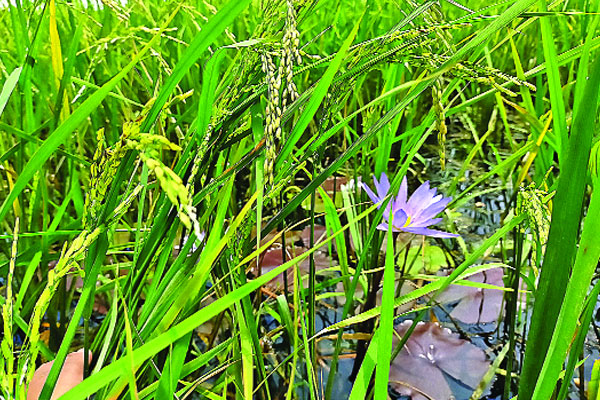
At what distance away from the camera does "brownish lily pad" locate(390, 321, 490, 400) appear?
75 cm

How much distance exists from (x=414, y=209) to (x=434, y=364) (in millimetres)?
237

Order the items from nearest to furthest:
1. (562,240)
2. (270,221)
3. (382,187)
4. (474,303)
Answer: (562,240)
(270,221)
(382,187)
(474,303)

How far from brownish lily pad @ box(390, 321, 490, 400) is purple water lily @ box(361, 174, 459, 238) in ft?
0.57

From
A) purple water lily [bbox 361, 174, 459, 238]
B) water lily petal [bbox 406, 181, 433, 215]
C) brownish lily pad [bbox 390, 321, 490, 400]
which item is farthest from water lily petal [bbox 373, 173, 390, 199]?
brownish lily pad [bbox 390, 321, 490, 400]

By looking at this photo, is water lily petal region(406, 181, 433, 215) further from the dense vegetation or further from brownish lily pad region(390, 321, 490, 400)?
brownish lily pad region(390, 321, 490, 400)

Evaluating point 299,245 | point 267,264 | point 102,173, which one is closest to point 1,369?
point 102,173

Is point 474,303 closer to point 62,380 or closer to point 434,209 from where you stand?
point 434,209

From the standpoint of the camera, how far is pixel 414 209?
2.81ft

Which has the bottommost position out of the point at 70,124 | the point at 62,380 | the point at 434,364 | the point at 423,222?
the point at 434,364

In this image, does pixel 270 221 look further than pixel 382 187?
No

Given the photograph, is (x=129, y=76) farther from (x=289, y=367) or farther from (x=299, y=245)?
(x=289, y=367)

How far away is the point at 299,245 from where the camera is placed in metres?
1.20

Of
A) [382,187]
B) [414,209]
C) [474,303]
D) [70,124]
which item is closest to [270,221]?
[70,124]

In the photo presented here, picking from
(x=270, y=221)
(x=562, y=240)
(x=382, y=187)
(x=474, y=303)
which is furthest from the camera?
(x=474, y=303)
